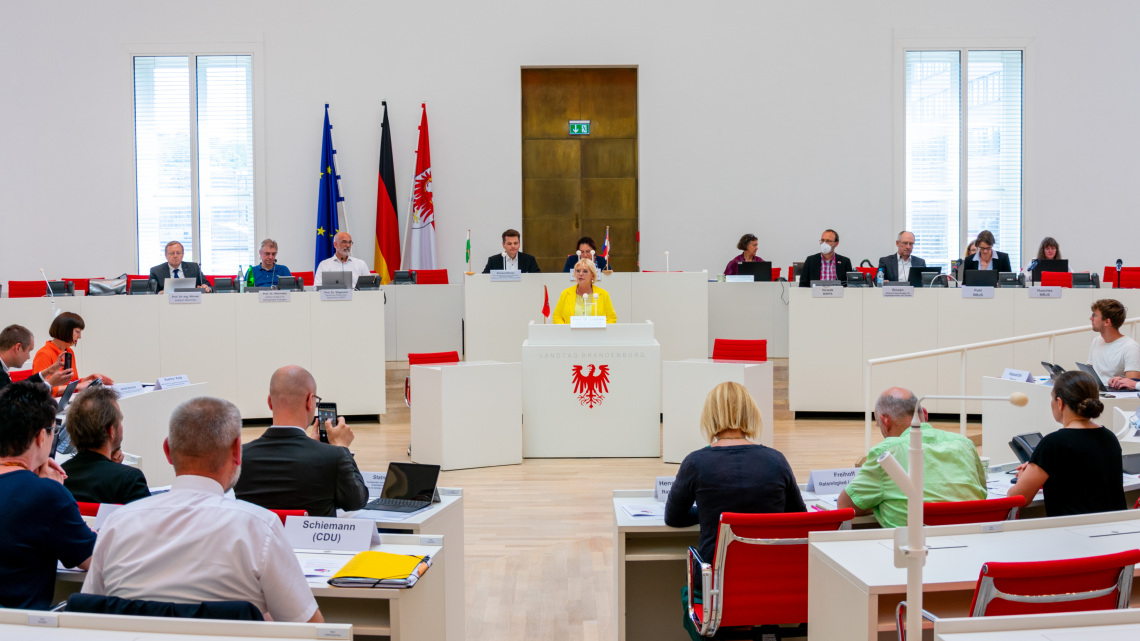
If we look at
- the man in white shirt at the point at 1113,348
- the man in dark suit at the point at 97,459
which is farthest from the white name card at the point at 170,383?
the man in white shirt at the point at 1113,348

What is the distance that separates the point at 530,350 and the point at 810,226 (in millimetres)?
5725

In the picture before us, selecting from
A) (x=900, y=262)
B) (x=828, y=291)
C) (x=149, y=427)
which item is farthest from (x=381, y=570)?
(x=900, y=262)

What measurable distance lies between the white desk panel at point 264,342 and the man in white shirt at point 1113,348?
597 centimetres

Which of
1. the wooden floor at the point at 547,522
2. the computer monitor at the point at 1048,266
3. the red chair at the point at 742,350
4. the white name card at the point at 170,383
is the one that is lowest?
the wooden floor at the point at 547,522

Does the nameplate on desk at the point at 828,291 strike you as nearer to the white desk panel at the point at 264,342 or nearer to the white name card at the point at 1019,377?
the white name card at the point at 1019,377

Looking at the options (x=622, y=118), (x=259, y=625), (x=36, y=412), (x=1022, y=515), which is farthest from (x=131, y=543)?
(x=622, y=118)

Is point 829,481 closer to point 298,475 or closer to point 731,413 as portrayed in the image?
point 731,413

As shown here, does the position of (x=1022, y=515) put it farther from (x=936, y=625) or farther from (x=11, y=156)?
(x=11, y=156)

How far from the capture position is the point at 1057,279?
7910mm

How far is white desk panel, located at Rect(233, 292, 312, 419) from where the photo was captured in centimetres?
790

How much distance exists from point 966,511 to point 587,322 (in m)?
4.36

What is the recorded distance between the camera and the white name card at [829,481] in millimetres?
3471

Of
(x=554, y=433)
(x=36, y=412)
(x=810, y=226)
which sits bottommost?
(x=554, y=433)

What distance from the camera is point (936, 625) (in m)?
1.83
